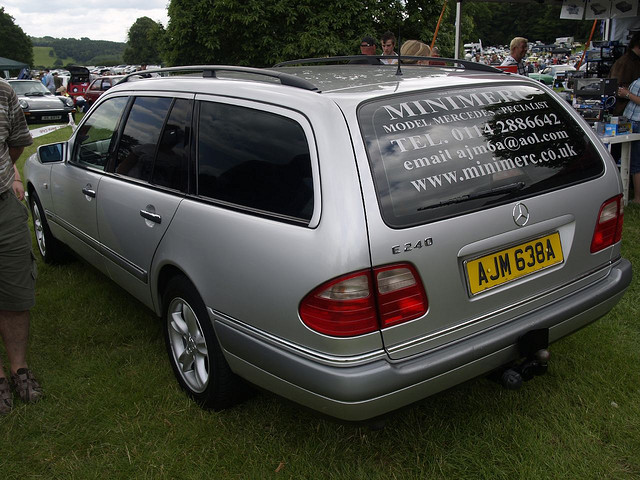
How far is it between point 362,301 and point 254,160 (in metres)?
0.77

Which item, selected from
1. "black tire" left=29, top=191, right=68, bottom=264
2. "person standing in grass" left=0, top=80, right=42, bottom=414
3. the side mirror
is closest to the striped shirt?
"person standing in grass" left=0, top=80, right=42, bottom=414

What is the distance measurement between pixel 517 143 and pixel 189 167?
1.49 m

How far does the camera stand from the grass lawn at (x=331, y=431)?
93.2 inches

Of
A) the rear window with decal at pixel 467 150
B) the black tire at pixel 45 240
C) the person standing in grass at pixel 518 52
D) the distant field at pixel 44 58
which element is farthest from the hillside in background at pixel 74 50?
the rear window with decal at pixel 467 150

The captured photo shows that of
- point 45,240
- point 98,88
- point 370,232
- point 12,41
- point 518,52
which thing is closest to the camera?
point 370,232

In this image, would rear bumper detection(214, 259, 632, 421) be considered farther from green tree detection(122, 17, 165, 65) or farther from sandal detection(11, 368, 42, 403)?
green tree detection(122, 17, 165, 65)

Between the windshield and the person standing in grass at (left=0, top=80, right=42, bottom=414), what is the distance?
18842 millimetres

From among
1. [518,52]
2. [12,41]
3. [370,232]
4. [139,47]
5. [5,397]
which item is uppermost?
[12,41]

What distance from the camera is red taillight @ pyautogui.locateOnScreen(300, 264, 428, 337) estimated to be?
6.38 ft

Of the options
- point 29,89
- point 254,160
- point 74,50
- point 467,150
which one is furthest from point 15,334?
point 74,50

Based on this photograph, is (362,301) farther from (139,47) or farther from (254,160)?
(139,47)

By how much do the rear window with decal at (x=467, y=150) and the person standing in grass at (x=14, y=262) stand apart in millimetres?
1954

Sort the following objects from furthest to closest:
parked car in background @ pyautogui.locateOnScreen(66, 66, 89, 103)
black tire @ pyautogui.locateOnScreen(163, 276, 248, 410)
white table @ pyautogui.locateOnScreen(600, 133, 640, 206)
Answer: parked car in background @ pyautogui.locateOnScreen(66, 66, 89, 103), white table @ pyautogui.locateOnScreen(600, 133, 640, 206), black tire @ pyautogui.locateOnScreen(163, 276, 248, 410)

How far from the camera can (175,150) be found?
9.29 ft
